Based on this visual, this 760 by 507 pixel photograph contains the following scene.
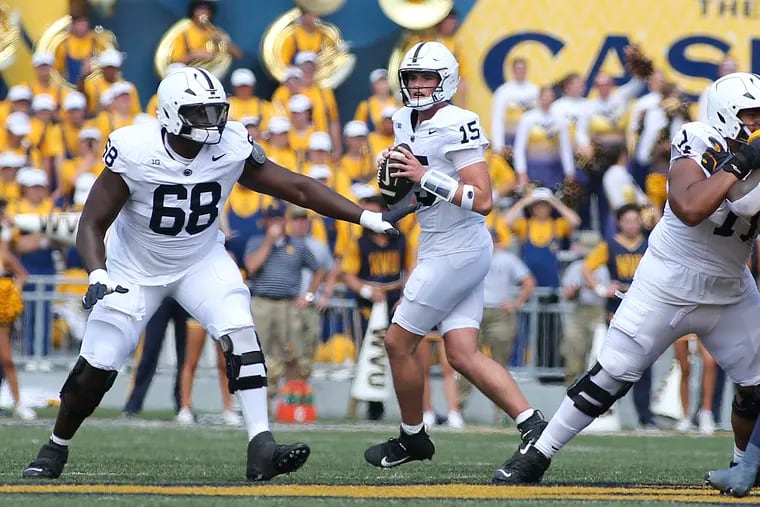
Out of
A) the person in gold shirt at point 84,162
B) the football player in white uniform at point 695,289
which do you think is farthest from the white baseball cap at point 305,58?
the football player in white uniform at point 695,289

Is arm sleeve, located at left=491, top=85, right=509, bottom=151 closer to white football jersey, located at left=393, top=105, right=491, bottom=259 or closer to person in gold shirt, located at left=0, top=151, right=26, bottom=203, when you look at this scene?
person in gold shirt, located at left=0, top=151, right=26, bottom=203

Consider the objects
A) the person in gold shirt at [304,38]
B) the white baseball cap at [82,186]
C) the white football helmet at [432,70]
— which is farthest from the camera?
the person in gold shirt at [304,38]

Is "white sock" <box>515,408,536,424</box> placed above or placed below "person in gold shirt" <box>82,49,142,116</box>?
below

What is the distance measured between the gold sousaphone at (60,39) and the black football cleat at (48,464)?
883 cm

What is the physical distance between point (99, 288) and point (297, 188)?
119cm

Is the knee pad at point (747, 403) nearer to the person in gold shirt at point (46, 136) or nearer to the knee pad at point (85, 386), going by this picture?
the knee pad at point (85, 386)

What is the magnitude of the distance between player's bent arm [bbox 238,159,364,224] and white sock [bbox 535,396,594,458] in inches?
53.0

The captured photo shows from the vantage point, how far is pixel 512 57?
16062 mm

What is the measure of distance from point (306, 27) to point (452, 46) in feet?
4.79

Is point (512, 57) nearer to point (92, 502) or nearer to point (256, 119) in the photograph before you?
point (256, 119)

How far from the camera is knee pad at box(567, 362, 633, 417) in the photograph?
710cm

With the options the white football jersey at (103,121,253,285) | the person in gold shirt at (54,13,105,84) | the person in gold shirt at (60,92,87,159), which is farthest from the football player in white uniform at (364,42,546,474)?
the person in gold shirt at (54,13,105,84)

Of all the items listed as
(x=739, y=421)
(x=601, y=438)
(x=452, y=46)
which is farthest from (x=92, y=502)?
(x=452, y=46)

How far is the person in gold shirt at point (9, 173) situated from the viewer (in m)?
14.4
